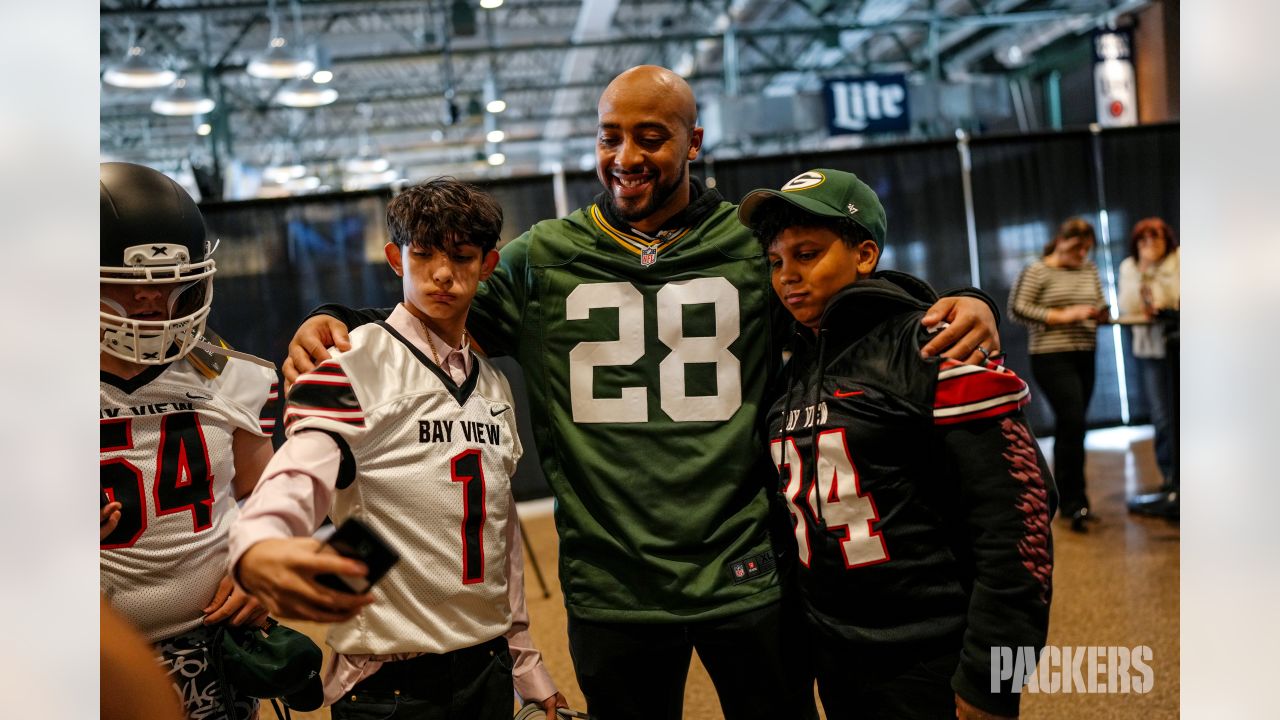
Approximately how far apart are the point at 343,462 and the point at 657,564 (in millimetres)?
590

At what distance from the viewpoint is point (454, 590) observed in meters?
1.42

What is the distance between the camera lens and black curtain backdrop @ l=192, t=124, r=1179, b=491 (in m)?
5.88

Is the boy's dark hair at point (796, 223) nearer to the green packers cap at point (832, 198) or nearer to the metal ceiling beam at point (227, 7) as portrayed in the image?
the green packers cap at point (832, 198)

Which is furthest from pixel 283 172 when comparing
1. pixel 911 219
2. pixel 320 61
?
pixel 911 219

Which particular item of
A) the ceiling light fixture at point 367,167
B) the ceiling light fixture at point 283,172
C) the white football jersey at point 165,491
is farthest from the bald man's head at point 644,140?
the ceiling light fixture at point 283,172

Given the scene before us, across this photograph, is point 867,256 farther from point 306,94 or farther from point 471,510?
point 306,94

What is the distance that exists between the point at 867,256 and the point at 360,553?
103cm

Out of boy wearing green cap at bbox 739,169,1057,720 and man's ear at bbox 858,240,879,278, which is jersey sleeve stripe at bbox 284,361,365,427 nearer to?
boy wearing green cap at bbox 739,169,1057,720

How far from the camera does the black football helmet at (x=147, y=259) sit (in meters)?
1.35

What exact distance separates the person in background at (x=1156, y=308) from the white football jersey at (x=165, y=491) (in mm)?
4814

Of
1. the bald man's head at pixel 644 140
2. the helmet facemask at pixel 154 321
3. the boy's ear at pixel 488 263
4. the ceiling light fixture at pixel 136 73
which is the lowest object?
the helmet facemask at pixel 154 321

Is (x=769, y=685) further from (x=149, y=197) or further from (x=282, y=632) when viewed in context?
(x=149, y=197)

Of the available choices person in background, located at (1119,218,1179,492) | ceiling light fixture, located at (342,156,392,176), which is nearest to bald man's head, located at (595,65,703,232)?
person in background, located at (1119,218,1179,492)
